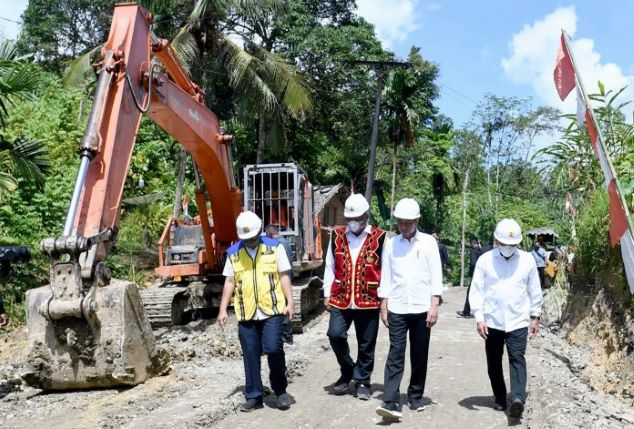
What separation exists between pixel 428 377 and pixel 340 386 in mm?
1525

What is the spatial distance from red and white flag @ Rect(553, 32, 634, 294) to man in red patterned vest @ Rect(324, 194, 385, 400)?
8.96 feet

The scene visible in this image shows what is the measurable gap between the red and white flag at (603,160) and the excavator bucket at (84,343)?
5.10m

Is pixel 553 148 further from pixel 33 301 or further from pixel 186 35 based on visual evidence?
pixel 186 35

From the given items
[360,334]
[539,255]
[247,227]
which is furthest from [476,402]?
[539,255]

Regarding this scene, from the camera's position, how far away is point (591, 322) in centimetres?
1080

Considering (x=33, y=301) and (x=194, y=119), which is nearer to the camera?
(x=33, y=301)

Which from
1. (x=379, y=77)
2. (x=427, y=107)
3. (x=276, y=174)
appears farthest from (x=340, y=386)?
(x=427, y=107)

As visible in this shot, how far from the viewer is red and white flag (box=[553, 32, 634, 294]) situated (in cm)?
768

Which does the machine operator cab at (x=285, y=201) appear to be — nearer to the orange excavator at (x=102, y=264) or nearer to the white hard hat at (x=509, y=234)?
the orange excavator at (x=102, y=264)

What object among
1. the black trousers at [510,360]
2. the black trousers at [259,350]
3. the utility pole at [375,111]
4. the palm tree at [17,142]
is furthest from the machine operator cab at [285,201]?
the utility pole at [375,111]

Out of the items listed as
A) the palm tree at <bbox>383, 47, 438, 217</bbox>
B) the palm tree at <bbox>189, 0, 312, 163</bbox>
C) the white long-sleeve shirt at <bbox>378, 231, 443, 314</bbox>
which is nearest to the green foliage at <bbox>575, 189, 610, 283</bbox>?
the white long-sleeve shirt at <bbox>378, 231, 443, 314</bbox>

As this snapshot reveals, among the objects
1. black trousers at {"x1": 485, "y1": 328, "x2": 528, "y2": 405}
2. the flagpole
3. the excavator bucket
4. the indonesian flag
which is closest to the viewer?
black trousers at {"x1": 485, "y1": 328, "x2": 528, "y2": 405}

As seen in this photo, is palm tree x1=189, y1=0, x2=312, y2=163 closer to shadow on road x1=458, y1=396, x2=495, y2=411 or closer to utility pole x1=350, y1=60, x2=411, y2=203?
utility pole x1=350, y1=60, x2=411, y2=203

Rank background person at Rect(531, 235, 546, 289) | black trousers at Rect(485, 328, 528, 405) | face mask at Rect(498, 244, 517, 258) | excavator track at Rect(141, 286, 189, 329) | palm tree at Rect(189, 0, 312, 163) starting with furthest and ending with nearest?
palm tree at Rect(189, 0, 312, 163) < background person at Rect(531, 235, 546, 289) < excavator track at Rect(141, 286, 189, 329) < face mask at Rect(498, 244, 517, 258) < black trousers at Rect(485, 328, 528, 405)
